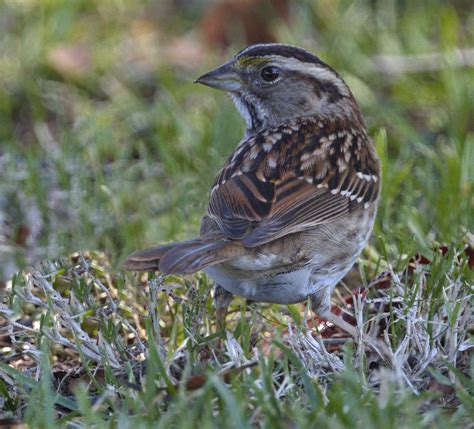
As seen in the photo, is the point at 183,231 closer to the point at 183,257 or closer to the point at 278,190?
the point at 278,190

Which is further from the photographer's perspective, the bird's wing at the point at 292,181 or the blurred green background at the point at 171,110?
the blurred green background at the point at 171,110

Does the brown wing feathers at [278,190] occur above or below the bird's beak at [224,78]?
below

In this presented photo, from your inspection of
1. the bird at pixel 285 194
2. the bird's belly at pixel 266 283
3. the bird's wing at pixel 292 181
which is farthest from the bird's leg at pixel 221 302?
the bird's wing at pixel 292 181

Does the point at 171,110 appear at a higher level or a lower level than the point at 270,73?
lower

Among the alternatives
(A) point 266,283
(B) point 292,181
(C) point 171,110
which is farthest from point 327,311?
(C) point 171,110

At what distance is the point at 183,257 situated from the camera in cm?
383

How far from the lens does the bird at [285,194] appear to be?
13.4 ft

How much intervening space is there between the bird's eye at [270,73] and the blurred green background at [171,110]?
792 millimetres

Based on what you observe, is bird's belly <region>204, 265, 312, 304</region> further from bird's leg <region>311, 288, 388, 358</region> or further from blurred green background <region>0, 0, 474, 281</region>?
blurred green background <region>0, 0, 474, 281</region>

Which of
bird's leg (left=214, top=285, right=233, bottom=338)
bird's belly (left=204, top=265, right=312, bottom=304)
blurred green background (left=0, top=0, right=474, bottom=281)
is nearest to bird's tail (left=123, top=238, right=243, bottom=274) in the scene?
bird's belly (left=204, top=265, right=312, bottom=304)

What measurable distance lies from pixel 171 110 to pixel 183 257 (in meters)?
3.16

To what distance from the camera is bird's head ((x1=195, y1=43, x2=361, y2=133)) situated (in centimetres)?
512

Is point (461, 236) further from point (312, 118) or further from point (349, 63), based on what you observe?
point (349, 63)

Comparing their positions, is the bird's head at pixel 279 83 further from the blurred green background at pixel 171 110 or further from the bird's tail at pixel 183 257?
the bird's tail at pixel 183 257
